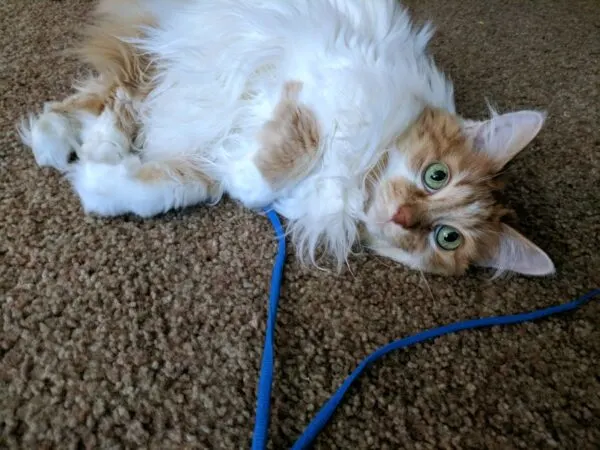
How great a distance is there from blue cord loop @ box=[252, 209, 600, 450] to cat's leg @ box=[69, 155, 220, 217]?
193 millimetres

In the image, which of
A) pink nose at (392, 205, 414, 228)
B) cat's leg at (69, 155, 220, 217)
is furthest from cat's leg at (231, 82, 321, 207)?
pink nose at (392, 205, 414, 228)

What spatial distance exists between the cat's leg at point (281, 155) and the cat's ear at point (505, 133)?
0.40 meters

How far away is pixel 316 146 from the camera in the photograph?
1.15m

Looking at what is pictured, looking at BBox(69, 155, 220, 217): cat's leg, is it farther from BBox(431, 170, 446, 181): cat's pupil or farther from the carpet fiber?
BBox(431, 170, 446, 181): cat's pupil

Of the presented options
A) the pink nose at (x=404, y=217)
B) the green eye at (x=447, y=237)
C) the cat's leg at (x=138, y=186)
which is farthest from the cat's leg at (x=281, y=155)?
the green eye at (x=447, y=237)

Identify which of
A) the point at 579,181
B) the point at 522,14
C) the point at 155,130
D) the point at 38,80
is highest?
the point at 522,14

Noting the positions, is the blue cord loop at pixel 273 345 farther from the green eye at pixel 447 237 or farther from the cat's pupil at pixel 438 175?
the cat's pupil at pixel 438 175

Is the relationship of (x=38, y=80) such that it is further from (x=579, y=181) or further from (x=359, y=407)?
(x=579, y=181)

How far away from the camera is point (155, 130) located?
1.27 m

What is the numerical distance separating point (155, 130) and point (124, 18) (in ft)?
1.34

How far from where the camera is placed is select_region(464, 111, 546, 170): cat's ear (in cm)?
112

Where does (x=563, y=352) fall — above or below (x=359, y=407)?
above

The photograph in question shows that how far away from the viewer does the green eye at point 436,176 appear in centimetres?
115

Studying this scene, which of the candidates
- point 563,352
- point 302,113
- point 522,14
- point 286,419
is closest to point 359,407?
point 286,419
